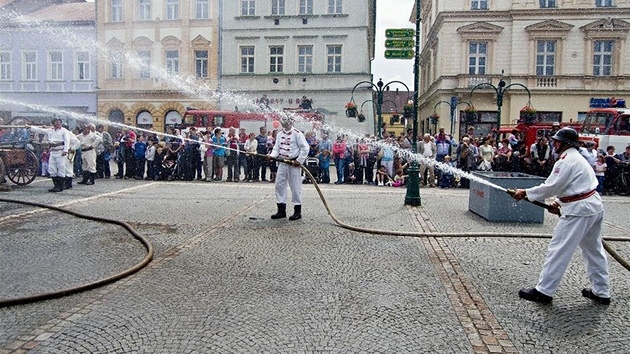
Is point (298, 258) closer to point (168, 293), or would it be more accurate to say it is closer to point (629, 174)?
point (168, 293)

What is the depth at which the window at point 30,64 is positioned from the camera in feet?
119

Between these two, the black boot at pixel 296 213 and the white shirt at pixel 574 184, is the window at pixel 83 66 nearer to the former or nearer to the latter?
the black boot at pixel 296 213

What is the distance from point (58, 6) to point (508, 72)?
32520 millimetres

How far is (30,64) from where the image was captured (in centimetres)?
3647

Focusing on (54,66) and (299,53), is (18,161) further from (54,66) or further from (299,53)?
(54,66)

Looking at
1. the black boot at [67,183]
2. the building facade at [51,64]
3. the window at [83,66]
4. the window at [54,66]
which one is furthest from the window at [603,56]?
the window at [54,66]

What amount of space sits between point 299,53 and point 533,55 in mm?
15184

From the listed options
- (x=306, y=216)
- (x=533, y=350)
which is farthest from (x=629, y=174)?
(x=533, y=350)

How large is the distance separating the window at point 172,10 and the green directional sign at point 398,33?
25503 millimetres

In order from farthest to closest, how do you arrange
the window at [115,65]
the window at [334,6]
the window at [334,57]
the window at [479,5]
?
the window at [479,5] → the window at [334,57] → the window at [334,6] → the window at [115,65]

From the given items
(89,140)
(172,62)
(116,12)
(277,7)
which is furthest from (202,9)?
(89,140)

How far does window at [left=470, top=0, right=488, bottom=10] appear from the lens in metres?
37.5

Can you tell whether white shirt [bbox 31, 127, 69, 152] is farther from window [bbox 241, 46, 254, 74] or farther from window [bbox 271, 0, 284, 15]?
window [bbox 271, 0, 284, 15]

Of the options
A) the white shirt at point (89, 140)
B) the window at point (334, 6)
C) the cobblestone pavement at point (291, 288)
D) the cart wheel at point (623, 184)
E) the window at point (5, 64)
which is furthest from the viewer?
the window at point (5, 64)
